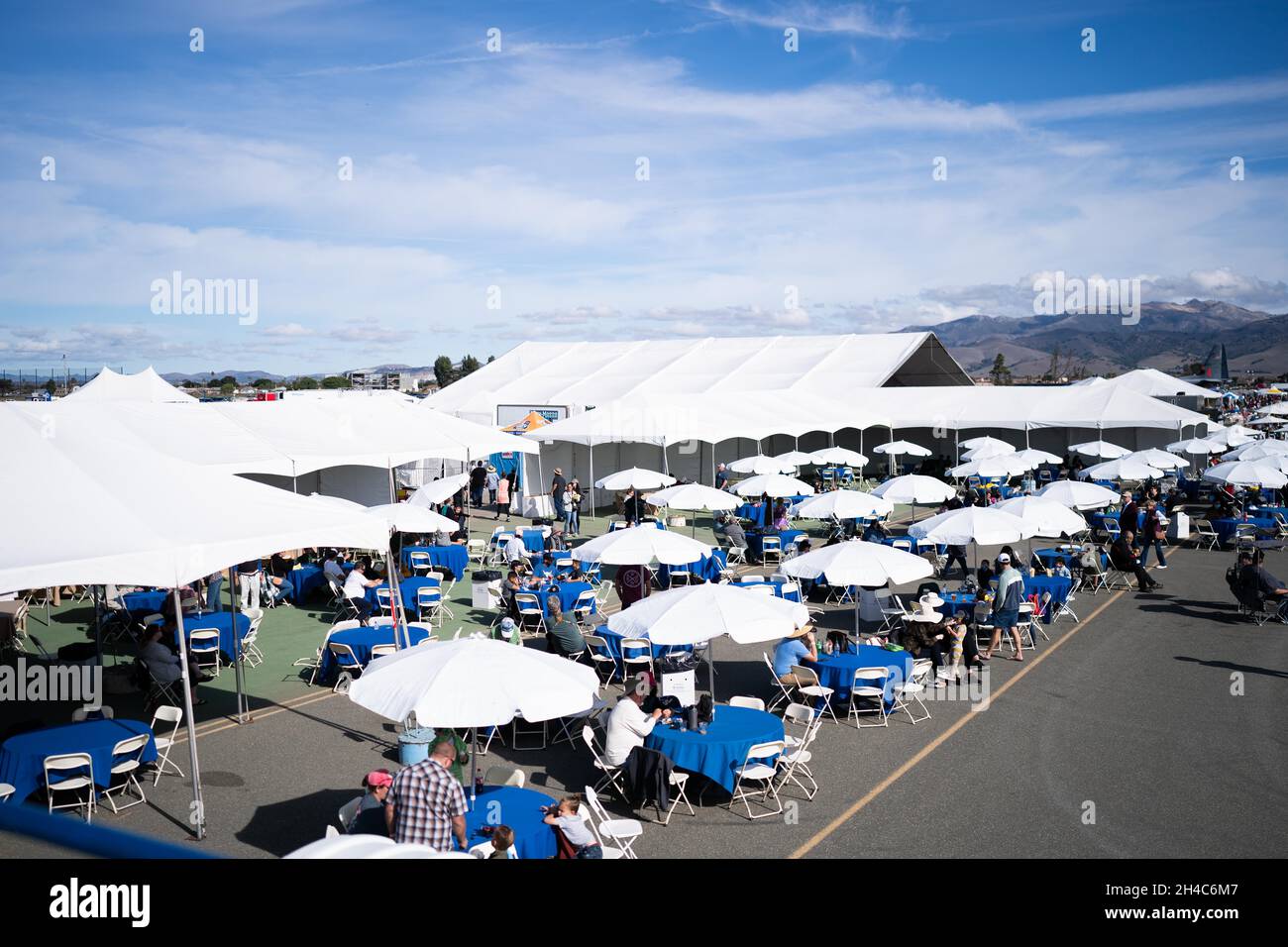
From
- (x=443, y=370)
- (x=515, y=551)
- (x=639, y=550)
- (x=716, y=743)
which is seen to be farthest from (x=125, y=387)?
(x=443, y=370)

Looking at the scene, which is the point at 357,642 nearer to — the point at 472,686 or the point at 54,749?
the point at 54,749

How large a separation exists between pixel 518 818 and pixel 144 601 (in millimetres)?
10085

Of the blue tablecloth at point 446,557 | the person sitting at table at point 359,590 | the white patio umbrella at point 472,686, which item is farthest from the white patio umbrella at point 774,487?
the white patio umbrella at point 472,686

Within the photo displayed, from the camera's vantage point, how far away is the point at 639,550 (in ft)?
43.4

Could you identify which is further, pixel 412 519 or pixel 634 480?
pixel 634 480

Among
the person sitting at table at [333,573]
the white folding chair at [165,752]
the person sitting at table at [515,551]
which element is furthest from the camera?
the person sitting at table at [515,551]

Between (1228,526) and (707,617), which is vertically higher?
(707,617)

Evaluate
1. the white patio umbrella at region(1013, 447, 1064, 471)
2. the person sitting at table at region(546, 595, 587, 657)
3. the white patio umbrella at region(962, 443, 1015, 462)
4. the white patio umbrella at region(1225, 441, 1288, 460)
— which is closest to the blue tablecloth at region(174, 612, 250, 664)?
the person sitting at table at region(546, 595, 587, 657)

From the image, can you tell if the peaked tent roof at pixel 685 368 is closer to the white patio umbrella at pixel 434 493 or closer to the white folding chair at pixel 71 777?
the white patio umbrella at pixel 434 493

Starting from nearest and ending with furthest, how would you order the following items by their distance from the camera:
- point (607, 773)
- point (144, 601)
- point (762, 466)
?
point (607, 773) → point (144, 601) → point (762, 466)

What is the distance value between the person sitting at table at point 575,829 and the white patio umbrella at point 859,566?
555 cm

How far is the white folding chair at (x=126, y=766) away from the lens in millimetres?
8156

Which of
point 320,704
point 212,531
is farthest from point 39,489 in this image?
point 320,704

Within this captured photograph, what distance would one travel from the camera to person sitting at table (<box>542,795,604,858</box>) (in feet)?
21.8
